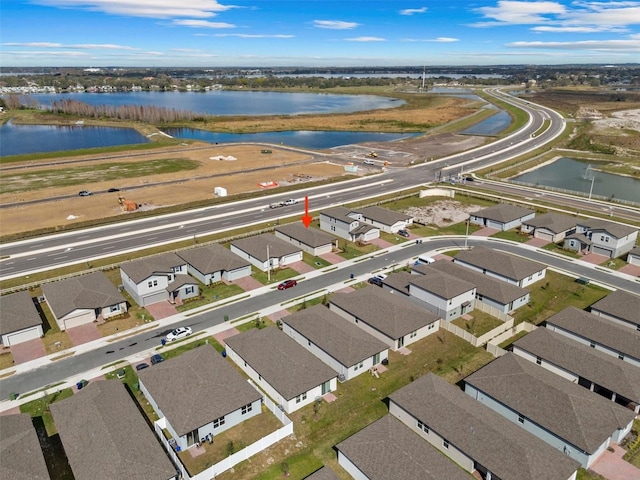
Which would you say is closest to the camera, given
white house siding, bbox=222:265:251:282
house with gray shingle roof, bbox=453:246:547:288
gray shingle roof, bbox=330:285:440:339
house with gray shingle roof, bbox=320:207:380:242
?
gray shingle roof, bbox=330:285:440:339

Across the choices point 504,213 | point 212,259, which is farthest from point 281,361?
point 504,213

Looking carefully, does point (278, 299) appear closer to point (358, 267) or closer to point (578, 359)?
point (358, 267)

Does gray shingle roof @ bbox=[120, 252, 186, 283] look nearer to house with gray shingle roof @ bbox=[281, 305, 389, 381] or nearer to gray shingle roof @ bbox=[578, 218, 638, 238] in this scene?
house with gray shingle roof @ bbox=[281, 305, 389, 381]

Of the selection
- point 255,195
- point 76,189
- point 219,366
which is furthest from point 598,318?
point 76,189

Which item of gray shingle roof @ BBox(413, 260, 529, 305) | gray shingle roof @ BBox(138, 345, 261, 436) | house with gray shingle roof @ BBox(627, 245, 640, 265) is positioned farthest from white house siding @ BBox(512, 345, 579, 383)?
house with gray shingle roof @ BBox(627, 245, 640, 265)

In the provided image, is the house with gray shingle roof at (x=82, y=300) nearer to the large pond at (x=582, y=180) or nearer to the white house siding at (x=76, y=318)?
the white house siding at (x=76, y=318)

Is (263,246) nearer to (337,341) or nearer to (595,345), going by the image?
(337,341)
